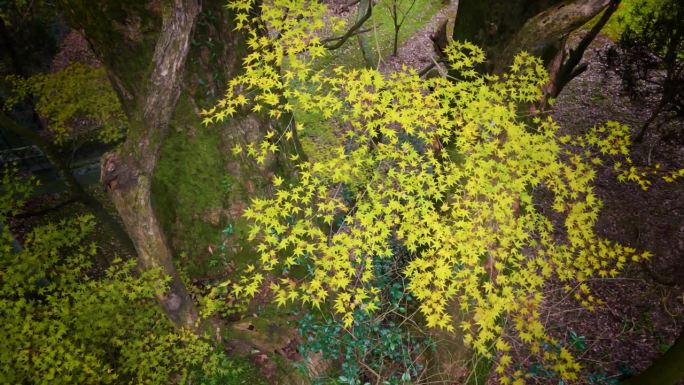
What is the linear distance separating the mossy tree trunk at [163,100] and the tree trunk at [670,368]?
20.0ft

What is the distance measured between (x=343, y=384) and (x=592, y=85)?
12.4 meters

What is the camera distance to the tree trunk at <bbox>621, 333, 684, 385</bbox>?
4.78 meters

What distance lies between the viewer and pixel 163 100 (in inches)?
151

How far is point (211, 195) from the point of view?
5.43 m

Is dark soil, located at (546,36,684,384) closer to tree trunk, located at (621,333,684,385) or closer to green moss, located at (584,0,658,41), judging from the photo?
tree trunk, located at (621,333,684,385)

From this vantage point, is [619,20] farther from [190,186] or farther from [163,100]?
[163,100]

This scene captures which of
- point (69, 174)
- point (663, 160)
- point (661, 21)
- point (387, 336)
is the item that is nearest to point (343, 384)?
point (387, 336)

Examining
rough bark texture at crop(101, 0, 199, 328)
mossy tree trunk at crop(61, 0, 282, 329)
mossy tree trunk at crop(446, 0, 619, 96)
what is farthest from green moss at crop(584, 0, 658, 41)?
rough bark texture at crop(101, 0, 199, 328)

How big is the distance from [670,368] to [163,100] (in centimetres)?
689

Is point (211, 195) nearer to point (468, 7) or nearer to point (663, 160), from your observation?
point (468, 7)

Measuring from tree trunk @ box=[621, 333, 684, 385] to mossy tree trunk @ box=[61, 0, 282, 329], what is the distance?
240 inches

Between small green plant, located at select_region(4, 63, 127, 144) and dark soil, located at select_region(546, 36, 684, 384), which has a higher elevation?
small green plant, located at select_region(4, 63, 127, 144)

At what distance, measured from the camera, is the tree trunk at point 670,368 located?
188 inches

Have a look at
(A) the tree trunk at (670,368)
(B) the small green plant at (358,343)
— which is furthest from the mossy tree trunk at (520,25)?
(A) the tree trunk at (670,368)
